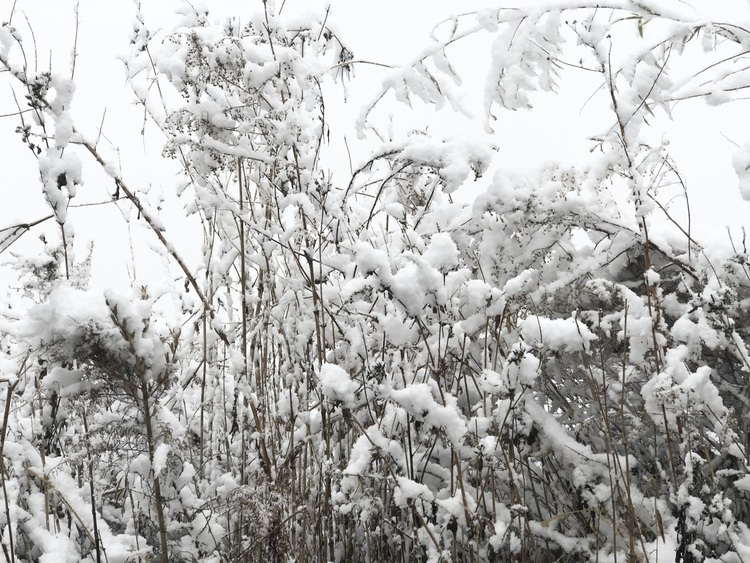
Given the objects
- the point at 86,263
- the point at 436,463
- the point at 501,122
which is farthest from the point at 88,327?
the point at 501,122

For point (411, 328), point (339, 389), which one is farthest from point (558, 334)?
point (339, 389)

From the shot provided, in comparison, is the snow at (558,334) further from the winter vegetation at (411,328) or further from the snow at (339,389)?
the snow at (339,389)

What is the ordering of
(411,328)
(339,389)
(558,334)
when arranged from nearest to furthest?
1. (339,389)
2. (558,334)
3. (411,328)

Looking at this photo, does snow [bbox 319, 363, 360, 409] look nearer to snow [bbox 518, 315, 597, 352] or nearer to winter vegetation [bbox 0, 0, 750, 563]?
winter vegetation [bbox 0, 0, 750, 563]

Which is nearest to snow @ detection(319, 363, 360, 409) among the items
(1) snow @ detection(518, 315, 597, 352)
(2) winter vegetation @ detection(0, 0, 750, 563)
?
(2) winter vegetation @ detection(0, 0, 750, 563)

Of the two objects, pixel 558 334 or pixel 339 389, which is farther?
pixel 558 334

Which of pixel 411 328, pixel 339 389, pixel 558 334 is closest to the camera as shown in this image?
pixel 339 389

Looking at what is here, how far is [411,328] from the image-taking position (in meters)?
1.60

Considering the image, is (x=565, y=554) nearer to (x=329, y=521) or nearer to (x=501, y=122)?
(x=329, y=521)

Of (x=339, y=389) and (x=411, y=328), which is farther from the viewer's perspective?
(x=411, y=328)

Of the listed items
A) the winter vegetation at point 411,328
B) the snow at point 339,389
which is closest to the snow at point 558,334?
the winter vegetation at point 411,328

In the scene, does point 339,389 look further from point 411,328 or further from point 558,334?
point 558,334

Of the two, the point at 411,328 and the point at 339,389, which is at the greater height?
the point at 411,328

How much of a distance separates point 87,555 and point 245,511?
1.69 ft
